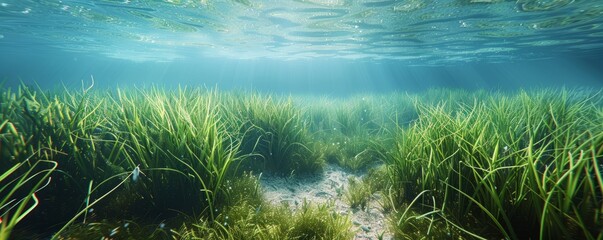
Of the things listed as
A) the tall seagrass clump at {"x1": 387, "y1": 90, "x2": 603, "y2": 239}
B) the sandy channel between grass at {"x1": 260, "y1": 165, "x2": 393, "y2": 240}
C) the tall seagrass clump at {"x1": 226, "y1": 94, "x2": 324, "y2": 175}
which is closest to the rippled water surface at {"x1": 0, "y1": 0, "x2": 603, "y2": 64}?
the tall seagrass clump at {"x1": 226, "y1": 94, "x2": 324, "y2": 175}

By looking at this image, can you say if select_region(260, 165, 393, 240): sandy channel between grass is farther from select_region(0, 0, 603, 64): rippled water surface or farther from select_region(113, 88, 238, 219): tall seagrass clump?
select_region(0, 0, 603, 64): rippled water surface

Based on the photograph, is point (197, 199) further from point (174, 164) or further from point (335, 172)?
point (335, 172)

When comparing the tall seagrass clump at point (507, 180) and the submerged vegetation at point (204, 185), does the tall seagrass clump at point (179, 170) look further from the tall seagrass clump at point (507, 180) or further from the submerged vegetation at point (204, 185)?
the tall seagrass clump at point (507, 180)

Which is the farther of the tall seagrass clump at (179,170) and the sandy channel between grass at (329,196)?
the sandy channel between grass at (329,196)

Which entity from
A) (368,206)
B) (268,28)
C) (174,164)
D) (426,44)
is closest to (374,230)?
(368,206)

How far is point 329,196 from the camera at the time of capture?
3.99 metres

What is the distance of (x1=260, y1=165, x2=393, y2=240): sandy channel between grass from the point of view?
298cm

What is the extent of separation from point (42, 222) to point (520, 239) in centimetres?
402

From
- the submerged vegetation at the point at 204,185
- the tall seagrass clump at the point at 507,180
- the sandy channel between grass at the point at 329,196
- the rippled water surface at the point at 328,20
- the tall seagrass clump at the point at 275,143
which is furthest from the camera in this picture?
the rippled water surface at the point at 328,20

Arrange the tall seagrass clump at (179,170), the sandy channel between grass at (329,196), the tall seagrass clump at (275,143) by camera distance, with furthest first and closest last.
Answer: the tall seagrass clump at (275,143), the sandy channel between grass at (329,196), the tall seagrass clump at (179,170)

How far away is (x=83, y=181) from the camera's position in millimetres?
2609

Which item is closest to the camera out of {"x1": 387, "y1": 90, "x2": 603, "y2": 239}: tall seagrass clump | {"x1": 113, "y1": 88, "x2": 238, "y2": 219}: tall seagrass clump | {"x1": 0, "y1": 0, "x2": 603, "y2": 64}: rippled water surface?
{"x1": 387, "y1": 90, "x2": 603, "y2": 239}: tall seagrass clump

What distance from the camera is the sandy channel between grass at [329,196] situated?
9.77 feet

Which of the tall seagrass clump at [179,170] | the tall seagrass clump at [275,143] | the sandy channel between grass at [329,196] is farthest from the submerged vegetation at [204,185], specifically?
the tall seagrass clump at [275,143]
